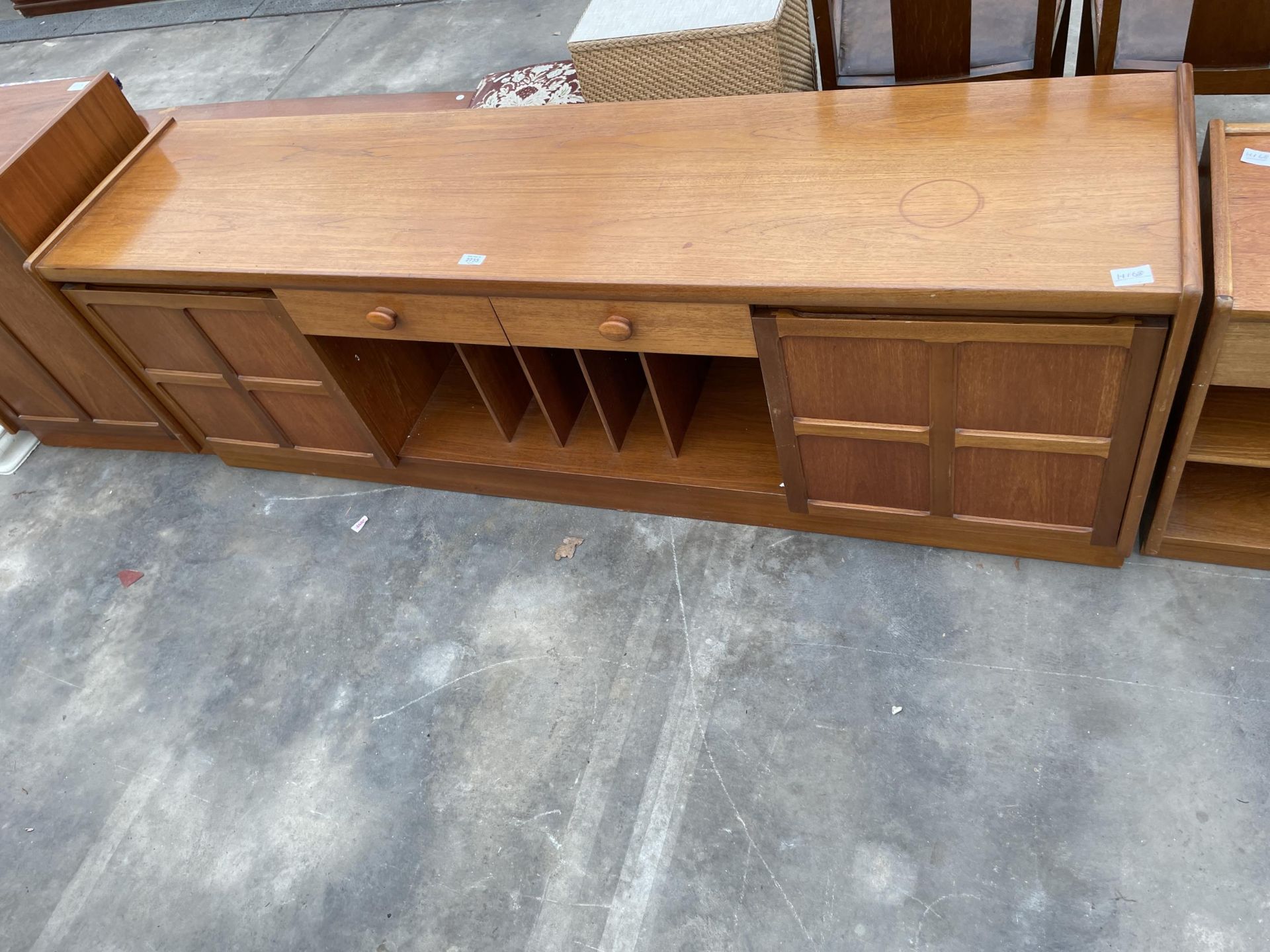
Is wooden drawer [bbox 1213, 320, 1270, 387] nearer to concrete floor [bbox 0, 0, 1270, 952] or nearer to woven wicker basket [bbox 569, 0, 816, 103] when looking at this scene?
concrete floor [bbox 0, 0, 1270, 952]

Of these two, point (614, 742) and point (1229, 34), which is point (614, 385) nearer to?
point (614, 742)

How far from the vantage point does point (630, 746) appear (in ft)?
6.26

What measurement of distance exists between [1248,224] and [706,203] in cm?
89

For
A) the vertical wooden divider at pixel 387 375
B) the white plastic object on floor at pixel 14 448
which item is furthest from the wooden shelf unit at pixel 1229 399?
the white plastic object on floor at pixel 14 448

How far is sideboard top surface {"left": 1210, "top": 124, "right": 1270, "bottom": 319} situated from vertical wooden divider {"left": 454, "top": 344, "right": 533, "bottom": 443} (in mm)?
1436

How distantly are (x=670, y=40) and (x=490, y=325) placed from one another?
2.75 feet

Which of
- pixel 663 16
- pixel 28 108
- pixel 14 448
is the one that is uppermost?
pixel 28 108

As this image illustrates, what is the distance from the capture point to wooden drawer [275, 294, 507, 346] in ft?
6.05

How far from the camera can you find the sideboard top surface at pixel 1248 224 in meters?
1.40

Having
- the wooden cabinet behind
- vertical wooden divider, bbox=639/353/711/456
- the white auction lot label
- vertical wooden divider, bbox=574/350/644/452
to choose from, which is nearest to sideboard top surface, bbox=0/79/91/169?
the wooden cabinet behind

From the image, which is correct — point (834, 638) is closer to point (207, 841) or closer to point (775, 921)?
point (775, 921)

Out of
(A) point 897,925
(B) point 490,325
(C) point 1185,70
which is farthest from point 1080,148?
(A) point 897,925

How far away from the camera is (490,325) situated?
6.08 ft

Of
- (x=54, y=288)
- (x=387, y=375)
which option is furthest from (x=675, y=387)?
(x=54, y=288)
